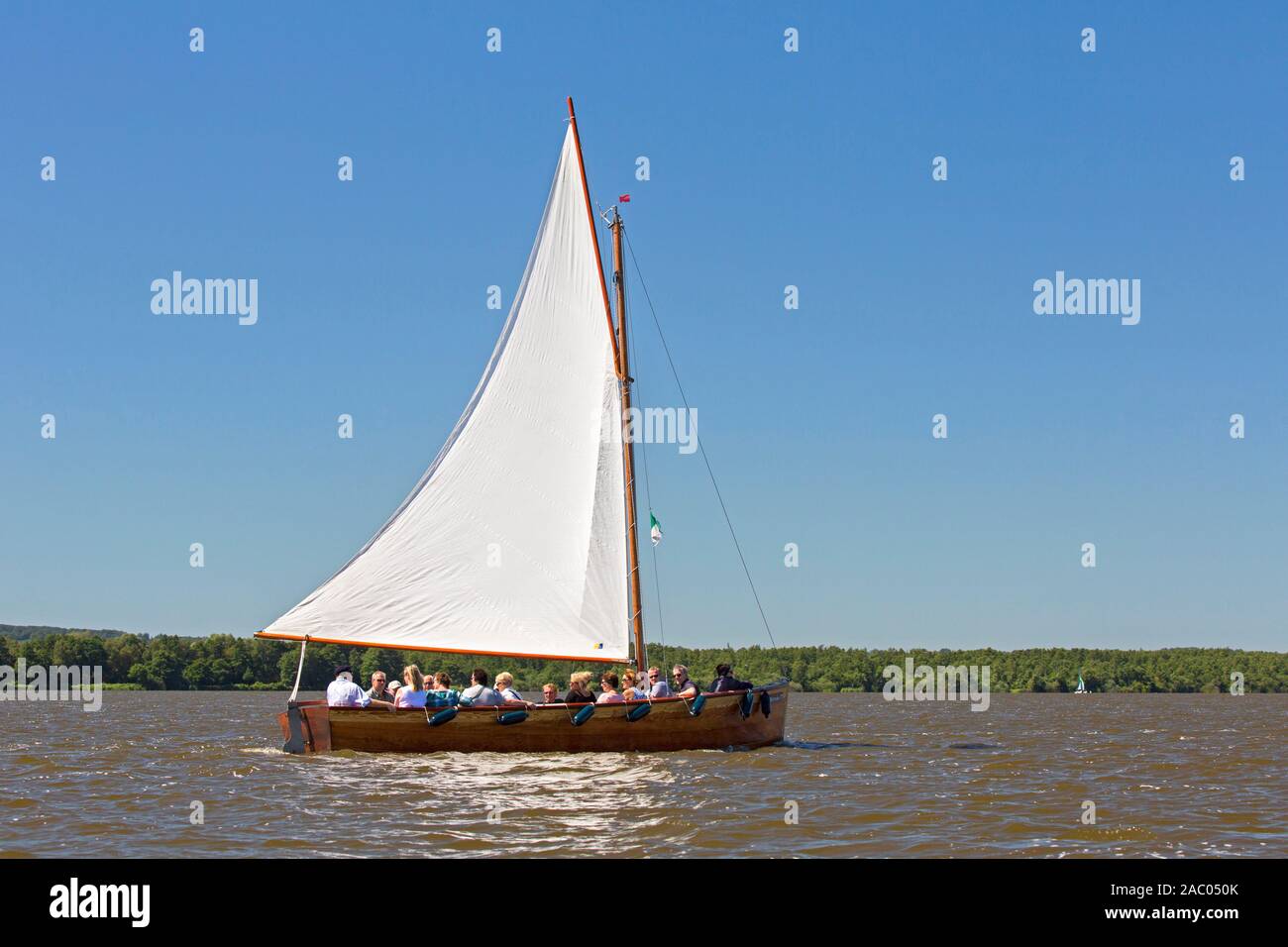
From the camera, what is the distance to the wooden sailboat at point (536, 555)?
2989cm

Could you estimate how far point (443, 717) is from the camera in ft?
96.1

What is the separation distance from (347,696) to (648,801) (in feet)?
34.0

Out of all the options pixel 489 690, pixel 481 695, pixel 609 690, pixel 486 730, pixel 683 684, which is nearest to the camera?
pixel 486 730

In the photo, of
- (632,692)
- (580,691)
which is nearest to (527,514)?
(580,691)

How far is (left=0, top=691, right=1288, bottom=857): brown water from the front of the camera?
1798 cm

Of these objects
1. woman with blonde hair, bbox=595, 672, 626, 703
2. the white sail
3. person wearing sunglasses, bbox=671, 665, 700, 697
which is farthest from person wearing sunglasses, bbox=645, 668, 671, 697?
the white sail

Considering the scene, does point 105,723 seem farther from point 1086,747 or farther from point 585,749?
point 1086,747

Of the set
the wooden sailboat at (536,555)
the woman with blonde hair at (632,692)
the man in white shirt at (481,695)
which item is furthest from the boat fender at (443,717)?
the woman with blonde hair at (632,692)

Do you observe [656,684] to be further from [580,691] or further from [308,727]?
[308,727]

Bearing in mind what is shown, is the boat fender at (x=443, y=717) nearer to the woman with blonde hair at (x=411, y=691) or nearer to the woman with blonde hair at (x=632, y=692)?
the woman with blonde hair at (x=411, y=691)

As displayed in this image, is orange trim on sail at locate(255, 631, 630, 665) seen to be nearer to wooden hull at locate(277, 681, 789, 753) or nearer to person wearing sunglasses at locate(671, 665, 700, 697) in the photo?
person wearing sunglasses at locate(671, 665, 700, 697)

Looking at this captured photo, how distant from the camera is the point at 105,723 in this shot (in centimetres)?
5634

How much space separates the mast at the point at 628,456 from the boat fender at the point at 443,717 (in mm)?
5461
